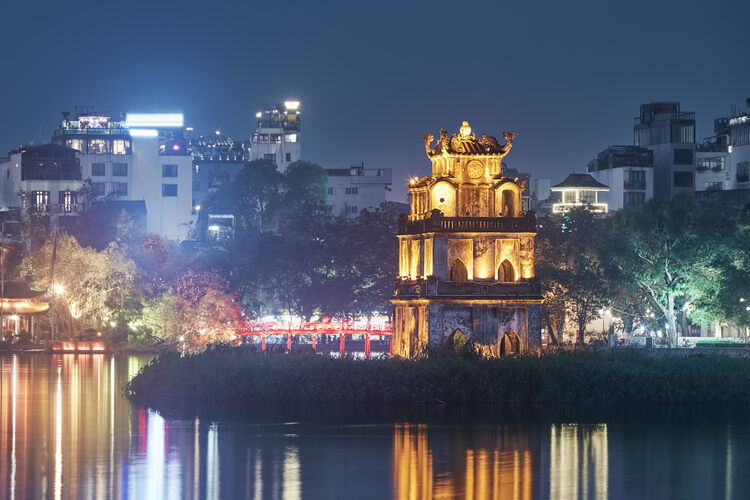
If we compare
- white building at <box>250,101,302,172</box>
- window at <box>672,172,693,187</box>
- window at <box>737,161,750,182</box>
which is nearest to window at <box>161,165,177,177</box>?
white building at <box>250,101,302,172</box>

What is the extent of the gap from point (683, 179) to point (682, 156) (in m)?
2.42

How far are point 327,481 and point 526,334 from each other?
25.9m

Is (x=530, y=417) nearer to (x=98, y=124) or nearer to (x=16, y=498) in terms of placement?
(x=16, y=498)

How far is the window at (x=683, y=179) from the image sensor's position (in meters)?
145

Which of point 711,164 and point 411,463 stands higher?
point 711,164

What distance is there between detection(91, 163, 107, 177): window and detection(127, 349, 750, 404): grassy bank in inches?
3803

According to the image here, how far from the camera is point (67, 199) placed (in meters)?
151

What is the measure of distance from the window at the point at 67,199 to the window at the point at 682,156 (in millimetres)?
62903

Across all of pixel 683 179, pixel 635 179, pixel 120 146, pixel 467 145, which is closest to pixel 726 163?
pixel 683 179

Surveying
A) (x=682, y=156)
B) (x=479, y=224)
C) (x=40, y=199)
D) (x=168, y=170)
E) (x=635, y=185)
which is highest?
(x=682, y=156)

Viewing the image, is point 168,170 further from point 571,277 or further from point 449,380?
point 449,380

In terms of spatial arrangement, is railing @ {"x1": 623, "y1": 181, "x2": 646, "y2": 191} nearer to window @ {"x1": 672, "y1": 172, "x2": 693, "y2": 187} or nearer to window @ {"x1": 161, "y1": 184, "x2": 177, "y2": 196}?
window @ {"x1": 672, "y1": 172, "x2": 693, "y2": 187}

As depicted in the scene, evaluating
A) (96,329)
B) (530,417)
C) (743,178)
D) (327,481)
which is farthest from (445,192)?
(743,178)

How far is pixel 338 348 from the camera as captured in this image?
10506 centimetres
